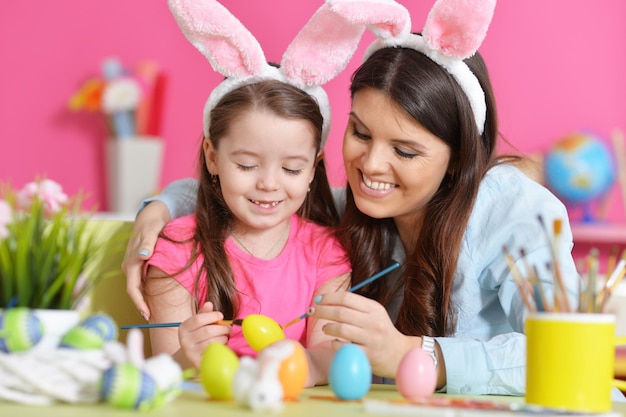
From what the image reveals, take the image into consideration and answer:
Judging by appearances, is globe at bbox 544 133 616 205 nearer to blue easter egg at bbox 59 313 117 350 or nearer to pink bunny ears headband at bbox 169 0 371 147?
pink bunny ears headband at bbox 169 0 371 147

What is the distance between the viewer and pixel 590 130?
12.2 ft

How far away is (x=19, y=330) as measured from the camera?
85 centimetres

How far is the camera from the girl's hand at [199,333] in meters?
1.27

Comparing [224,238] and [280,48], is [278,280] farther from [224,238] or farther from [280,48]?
[280,48]

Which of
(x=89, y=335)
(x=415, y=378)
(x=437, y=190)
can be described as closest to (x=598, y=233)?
(x=437, y=190)

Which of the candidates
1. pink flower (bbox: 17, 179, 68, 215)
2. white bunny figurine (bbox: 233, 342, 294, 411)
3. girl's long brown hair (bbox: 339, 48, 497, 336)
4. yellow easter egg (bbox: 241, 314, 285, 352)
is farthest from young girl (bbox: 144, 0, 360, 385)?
white bunny figurine (bbox: 233, 342, 294, 411)

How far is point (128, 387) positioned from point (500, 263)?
784mm

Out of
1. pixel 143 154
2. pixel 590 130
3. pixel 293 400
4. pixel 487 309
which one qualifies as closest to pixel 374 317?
pixel 293 400

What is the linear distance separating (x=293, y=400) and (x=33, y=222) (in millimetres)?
335

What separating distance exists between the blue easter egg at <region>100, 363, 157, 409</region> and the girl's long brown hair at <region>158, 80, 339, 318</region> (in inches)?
26.9

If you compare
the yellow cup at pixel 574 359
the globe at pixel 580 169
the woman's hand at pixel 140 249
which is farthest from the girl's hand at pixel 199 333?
the globe at pixel 580 169

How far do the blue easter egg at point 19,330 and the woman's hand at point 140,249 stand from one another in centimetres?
60

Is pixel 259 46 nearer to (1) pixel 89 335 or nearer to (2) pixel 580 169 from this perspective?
(1) pixel 89 335

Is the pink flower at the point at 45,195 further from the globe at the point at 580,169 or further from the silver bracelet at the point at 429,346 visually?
the globe at the point at 580,169
